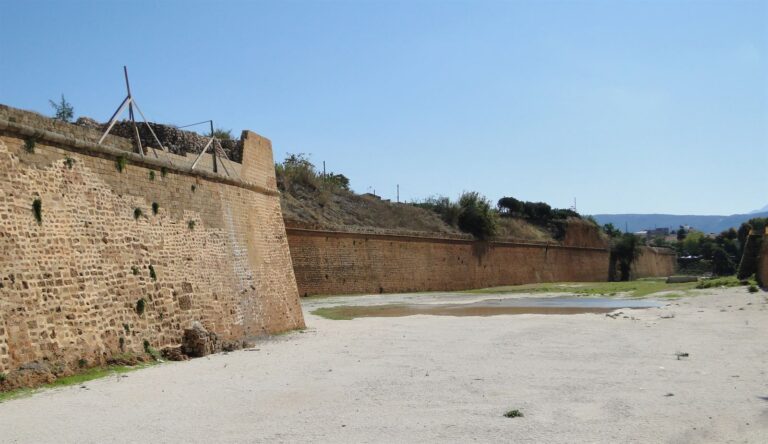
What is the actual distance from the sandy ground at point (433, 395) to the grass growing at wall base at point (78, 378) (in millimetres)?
199

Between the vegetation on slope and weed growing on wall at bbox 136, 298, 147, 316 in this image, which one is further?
the vegetation on slope

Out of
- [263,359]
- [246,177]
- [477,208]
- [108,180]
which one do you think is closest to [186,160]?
[246,177]

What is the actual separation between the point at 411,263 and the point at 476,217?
11.2 metres

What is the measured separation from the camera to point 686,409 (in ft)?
24.4

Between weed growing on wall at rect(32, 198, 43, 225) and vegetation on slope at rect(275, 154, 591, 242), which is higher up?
vegetation on slope at rect(275, 154, 591, 242)

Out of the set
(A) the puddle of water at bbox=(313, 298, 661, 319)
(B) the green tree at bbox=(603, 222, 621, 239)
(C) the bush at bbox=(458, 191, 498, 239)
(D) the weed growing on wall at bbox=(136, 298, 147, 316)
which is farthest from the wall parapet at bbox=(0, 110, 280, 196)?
(B) the green tree at bbox=(603, 222, 621, 239)

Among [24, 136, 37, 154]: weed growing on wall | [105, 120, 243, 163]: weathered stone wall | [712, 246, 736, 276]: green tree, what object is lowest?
[712, 246, 736, 276]: green tree

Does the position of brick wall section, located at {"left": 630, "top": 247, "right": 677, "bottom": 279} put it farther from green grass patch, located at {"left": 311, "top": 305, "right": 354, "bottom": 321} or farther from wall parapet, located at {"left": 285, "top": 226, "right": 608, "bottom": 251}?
green grass patch, located at {"left": 311, "top": 305, "right": 354, "bottom": 321}

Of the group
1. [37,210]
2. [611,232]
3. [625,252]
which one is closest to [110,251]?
[37,210]

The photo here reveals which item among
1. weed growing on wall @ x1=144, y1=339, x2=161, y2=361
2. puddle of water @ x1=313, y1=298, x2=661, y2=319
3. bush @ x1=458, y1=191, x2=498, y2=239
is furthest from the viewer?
bush @ x1=458, y1=191, x2=498, y2=239

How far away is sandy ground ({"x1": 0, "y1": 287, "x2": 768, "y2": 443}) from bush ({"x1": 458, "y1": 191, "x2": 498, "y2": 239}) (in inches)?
1262

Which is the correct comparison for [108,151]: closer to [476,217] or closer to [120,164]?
[120,164]

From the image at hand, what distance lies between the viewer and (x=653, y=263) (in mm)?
73062

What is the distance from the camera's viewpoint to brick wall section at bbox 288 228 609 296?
30783 millimetres
